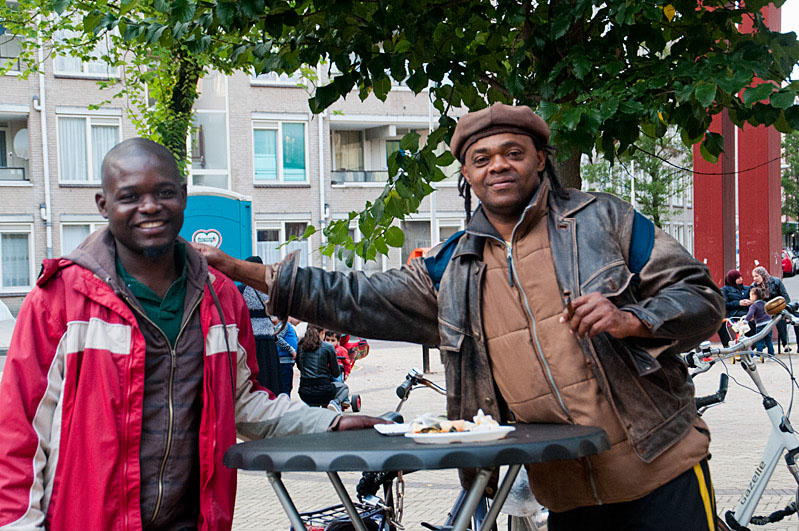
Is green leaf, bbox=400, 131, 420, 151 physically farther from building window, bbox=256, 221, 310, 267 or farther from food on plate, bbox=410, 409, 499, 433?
building window, bbox=256, 221, 310, 267

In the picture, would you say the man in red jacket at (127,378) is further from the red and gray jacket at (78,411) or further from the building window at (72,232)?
the building window at (72,232)

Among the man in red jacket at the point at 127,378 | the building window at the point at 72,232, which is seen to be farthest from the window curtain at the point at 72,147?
the man in red jacket at the point at 127,378

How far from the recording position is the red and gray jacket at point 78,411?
96.7 inches

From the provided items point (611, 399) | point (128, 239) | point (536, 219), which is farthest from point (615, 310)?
point (128, 239)

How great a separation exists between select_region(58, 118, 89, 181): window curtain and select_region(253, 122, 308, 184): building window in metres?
5.61

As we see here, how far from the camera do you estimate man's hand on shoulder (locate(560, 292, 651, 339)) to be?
8.65 feet

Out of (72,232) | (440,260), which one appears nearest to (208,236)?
(440,260)

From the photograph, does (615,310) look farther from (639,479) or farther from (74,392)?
(74,392)

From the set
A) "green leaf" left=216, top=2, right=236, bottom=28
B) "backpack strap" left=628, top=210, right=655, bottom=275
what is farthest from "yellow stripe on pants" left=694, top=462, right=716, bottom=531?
"green leaf" left=216, top=2, right=236, bottom=28

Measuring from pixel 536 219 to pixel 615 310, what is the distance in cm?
48

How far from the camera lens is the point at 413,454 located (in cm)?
218

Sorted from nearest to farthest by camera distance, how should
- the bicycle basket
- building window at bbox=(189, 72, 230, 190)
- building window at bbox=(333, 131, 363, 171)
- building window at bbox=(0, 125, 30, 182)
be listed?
the bicycle basket < building window at bbox=(0, 125, 30, 182) < building window at bbox=(189, 72, 230, 190) < building window at bbox=(333, 131, 363, 171)

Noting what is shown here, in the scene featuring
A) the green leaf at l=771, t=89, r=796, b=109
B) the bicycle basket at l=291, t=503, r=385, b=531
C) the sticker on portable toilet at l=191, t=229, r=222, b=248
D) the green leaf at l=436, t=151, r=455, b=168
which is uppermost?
the green leaf at l=771, t=89, r=796, b=109

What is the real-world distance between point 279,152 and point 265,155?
19.7 inches
